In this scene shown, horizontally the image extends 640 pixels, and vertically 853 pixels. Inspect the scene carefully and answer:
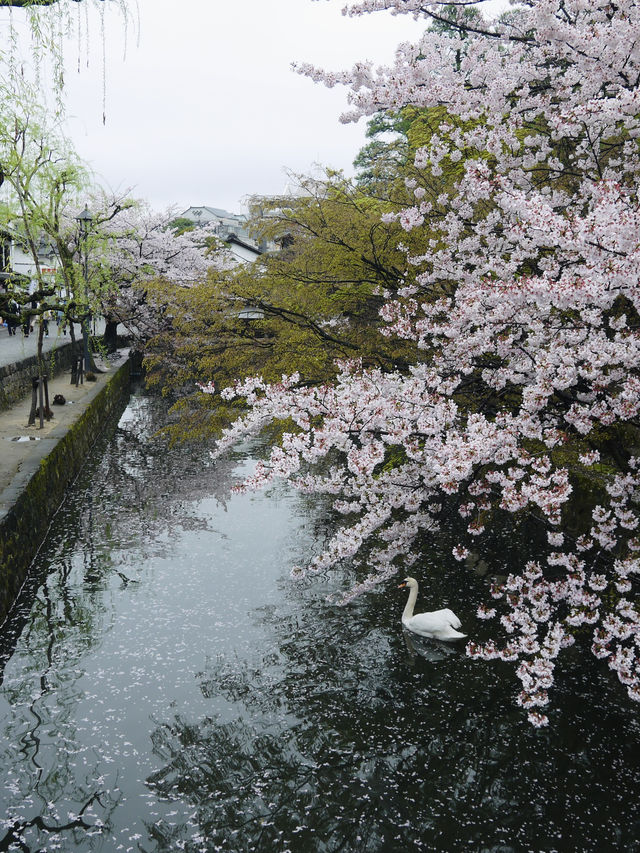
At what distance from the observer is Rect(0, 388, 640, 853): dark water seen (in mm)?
5734

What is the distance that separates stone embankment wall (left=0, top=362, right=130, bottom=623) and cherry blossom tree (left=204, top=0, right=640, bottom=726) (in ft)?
11.3

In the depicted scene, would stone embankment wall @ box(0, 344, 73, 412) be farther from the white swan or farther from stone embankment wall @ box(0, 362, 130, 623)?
the white swan

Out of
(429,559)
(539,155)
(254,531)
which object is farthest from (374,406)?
(254,531)

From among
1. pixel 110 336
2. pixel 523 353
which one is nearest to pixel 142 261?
pixel 110 336

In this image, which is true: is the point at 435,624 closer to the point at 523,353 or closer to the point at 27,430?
the point at 523,353

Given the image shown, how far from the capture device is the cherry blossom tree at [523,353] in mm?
5855

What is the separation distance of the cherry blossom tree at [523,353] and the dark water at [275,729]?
→ 2.41 ft

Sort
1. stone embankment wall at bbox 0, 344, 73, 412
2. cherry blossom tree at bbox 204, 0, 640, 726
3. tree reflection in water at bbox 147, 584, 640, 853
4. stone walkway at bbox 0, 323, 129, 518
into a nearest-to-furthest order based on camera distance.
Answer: tree reflection in water at bbox 147, 584, 640, 853 → cherry blossom tree at bbox 204, 0, 640, 726 → stone walkway at bbox 0, 323, 129, 518 → stone embankment wall at bbox 0, 344, 73, 412

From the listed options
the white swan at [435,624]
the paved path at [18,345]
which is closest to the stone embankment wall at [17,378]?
the paved path at [18,345]

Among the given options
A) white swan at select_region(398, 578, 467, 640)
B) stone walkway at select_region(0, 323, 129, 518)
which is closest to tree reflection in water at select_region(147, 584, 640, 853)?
white swan at select_region(398, 578, 467, 640)

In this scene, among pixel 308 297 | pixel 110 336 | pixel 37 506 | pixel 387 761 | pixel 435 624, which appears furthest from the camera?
pixel 110 336

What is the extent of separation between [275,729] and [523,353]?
451 centimetres

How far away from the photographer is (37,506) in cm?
1170

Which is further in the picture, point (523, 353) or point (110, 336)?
point (110, 336)
